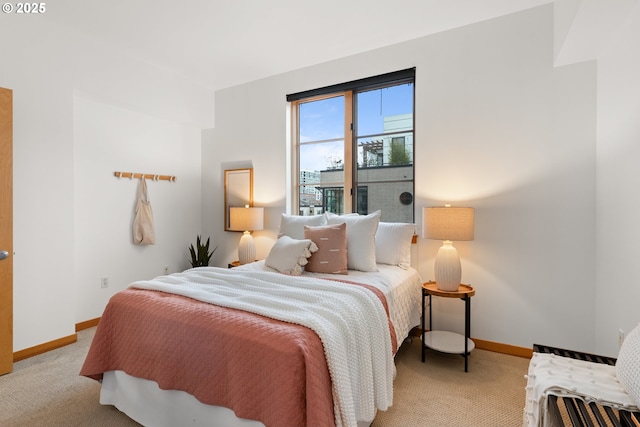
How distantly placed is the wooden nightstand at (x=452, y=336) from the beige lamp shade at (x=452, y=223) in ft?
1.36

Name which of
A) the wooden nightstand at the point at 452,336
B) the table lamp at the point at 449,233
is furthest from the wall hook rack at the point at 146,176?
the wooden nightstand at the point at 452,336

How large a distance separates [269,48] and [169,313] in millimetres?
2692

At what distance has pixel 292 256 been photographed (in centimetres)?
257

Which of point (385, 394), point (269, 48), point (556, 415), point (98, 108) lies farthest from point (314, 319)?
point (98, 108)

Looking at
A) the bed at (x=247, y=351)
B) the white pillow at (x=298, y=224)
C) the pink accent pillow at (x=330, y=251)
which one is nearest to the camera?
the bed at (x=247, y=351)

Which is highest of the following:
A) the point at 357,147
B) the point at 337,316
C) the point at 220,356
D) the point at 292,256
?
the point at 357,147

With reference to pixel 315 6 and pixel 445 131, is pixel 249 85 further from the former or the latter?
pixel 445 131

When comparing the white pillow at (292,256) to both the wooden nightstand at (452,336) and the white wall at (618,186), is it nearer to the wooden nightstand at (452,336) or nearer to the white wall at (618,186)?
the wooden nightstand at (452,336)

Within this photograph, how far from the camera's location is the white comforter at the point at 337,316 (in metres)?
1.38

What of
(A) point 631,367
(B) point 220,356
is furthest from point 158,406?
(A) point 631,367

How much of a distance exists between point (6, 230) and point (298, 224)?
7.36ft

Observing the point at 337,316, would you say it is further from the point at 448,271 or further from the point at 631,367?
the point at 448,271

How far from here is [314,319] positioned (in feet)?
4.82

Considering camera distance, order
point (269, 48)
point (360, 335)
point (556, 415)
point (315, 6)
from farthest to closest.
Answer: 1. point (269, 48)
2. point (315, 6)
3. point (360, 335)
4. point (556, 415)
